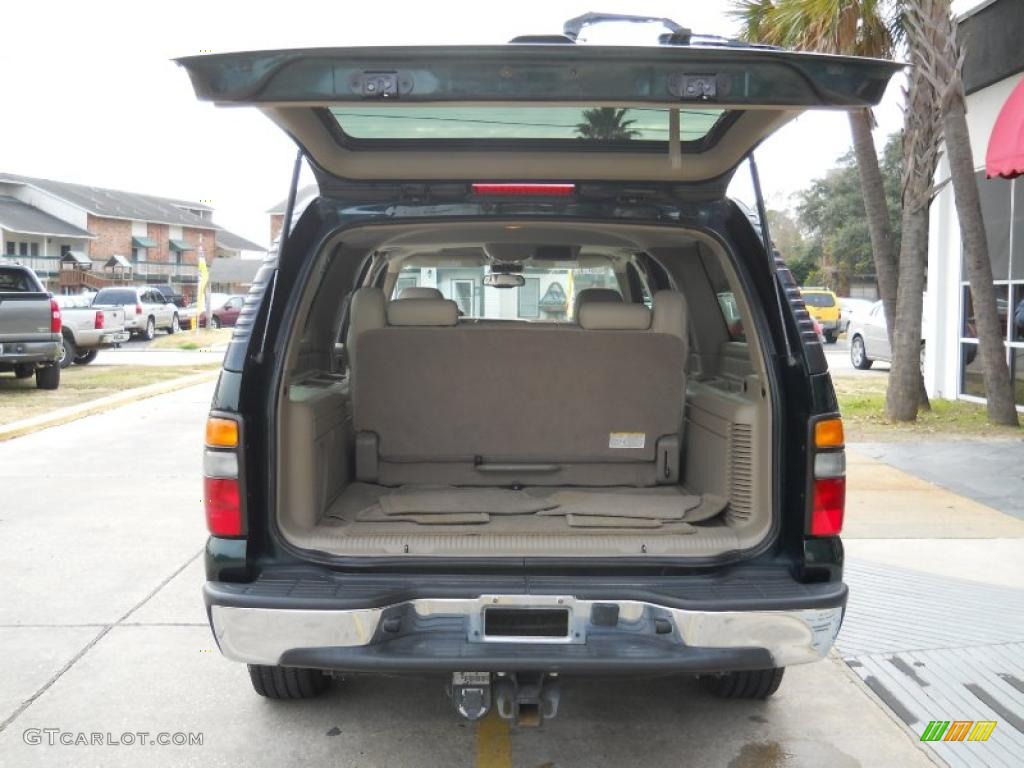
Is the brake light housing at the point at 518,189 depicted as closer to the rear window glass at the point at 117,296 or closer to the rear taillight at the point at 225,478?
the rear taillight at the point at 225,478

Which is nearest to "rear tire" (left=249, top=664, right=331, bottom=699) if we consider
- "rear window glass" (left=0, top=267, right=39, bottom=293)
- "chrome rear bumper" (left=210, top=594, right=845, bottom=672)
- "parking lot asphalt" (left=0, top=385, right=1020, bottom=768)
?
"parking lot asphalt" (left=0, top=385, right=1020, bottom=768)

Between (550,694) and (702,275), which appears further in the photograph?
(702,275)

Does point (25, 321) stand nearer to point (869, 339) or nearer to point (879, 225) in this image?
point (879, 225)

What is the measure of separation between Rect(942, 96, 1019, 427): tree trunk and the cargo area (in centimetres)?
661

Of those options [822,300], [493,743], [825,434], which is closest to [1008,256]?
[825,434]

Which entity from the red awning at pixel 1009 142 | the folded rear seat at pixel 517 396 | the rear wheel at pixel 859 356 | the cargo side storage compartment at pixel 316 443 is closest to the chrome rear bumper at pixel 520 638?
the cargo side storage compartment at pixel 316 443

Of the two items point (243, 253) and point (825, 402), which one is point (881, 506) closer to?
point (825, 402)

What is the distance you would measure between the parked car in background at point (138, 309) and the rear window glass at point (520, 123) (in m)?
26.9

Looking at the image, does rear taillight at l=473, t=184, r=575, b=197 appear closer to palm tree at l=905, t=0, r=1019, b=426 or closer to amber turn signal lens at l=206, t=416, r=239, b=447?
amber turn signal lens at l=206, t=416, r=239, b=447

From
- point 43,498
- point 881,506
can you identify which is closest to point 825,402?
point 881,506

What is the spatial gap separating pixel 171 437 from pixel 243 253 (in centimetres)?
6721

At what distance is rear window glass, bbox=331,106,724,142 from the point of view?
3158 millimetres

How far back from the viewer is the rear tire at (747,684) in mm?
3809

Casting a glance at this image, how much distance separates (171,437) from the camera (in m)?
10.4
